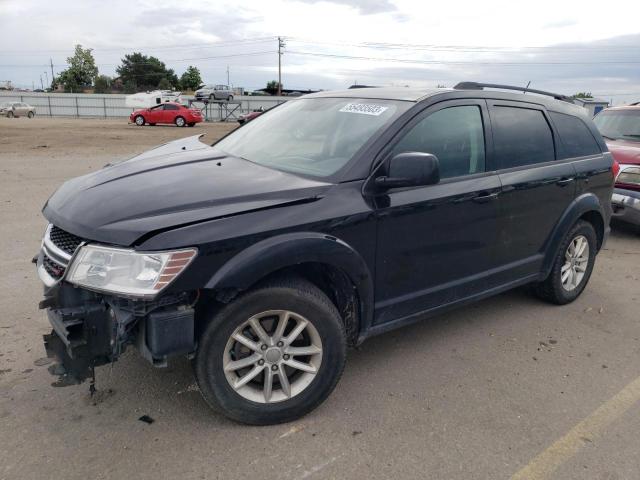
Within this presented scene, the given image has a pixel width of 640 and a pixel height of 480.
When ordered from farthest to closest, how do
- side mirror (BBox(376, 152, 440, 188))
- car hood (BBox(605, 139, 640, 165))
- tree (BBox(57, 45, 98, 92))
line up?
1. tree (BBox(57, 45, 98, 92))
2. car hood (BBox(605, 139, 640, 165))
3. side mirror (BBox(376, 152, 440, 188))

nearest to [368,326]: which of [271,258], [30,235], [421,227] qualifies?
[421,227]

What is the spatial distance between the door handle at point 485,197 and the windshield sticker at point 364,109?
0.85 m

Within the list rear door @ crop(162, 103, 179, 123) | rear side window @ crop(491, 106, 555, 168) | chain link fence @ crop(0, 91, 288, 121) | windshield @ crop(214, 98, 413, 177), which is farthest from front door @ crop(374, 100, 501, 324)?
chain link fence @ crop(0, 91, 288, 121)

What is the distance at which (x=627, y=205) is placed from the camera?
6.86 meters

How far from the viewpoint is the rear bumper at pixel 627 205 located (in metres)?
6.82

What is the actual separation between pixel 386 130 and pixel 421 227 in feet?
2.05

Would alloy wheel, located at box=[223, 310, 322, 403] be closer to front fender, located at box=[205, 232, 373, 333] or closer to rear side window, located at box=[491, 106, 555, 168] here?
front fender, located at box=[205, 232, 373, 333]

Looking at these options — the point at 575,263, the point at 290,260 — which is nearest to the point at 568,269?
the point at 575,263

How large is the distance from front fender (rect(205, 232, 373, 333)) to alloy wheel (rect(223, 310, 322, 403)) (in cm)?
25

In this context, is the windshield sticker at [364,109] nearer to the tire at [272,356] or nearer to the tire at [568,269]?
the tire at [272,356]

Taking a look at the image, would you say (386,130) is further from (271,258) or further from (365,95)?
(271,258)

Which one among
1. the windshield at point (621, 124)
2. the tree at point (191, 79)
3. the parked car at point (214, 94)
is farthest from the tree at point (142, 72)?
the windshield at point (621, 124)

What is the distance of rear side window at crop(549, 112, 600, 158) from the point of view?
4406 millimetres

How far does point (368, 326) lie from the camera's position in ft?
10.5
